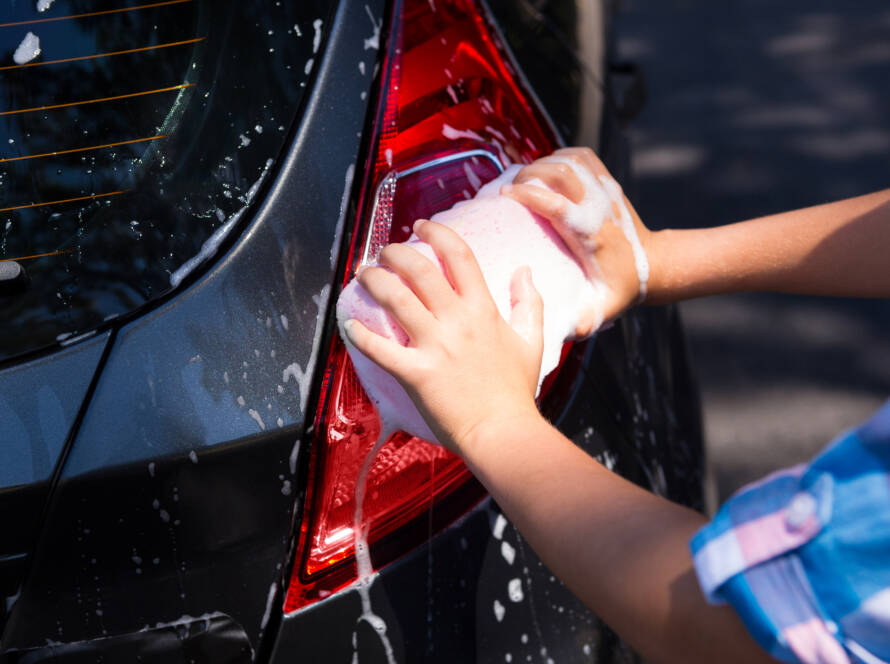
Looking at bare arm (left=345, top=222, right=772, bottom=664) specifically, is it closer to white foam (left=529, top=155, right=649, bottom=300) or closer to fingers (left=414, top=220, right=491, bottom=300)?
fingers (left=414, top=220, right=491, bottom=300)

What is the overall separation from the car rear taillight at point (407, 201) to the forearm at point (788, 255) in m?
0.26

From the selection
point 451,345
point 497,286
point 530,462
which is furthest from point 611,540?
point 497,286

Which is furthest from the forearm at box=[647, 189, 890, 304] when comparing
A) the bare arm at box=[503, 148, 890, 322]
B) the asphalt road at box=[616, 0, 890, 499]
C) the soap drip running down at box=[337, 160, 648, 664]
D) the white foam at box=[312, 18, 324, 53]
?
the asphalt road at box=[616, 0, 890, 499]

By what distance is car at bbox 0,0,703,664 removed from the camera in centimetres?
108

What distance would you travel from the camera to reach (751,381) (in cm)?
279

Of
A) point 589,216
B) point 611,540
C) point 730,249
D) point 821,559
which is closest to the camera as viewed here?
point 821,559

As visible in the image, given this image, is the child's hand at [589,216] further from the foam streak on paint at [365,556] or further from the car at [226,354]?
the foam streak on paint at [365,556]

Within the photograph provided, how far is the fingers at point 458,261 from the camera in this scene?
102cm

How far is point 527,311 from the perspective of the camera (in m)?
1.08

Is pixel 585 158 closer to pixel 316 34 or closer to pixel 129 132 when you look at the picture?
pixel 316 34

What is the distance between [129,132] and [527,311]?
1.83 feet

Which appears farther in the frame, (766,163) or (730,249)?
(766,163)

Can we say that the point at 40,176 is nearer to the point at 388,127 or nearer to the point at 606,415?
the point at 388,127

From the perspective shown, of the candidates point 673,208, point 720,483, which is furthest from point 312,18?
point 673,208
